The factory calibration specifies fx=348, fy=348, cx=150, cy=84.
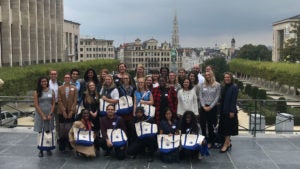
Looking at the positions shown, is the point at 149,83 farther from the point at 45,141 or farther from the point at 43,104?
the point at 45,141

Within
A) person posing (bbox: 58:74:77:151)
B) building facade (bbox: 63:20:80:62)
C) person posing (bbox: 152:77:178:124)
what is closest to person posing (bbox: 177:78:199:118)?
person posing (bbox: 152:77:178:124)

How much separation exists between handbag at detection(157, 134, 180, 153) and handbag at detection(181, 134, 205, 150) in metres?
0.13

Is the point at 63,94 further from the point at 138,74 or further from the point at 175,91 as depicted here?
the point at 175,91

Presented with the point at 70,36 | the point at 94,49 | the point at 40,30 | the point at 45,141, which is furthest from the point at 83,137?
the point at 94,49

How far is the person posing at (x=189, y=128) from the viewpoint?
24.6 feet

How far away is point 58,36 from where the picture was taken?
200 feet

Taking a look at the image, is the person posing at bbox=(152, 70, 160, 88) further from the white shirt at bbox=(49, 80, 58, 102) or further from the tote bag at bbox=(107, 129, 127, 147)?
the white shirt at bbox=(49, 80, 58, 102)

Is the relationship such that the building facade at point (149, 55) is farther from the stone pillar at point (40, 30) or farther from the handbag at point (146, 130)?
the handbag at point (146, 130)

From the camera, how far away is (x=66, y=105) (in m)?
7.86

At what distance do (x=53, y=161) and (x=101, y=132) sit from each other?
3.86 feet

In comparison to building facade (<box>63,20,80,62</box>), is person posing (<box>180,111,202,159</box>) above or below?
below

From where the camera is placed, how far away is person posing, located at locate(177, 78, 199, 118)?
7750mm

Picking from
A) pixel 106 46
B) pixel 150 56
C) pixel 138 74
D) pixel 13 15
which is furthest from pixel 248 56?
pixel 138 74

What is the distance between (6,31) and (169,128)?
3617cm
